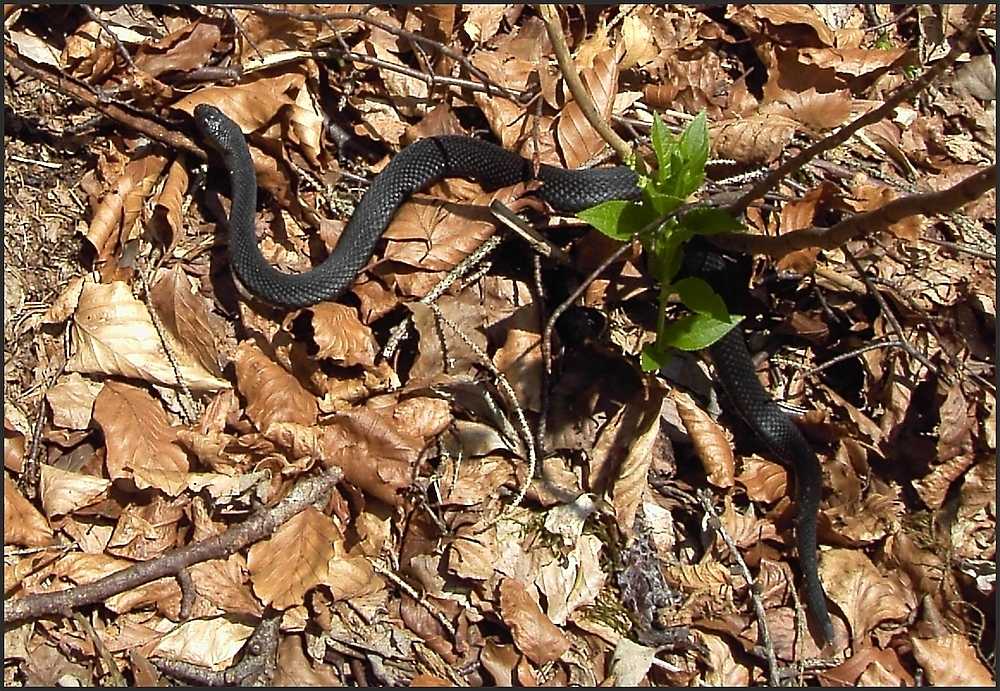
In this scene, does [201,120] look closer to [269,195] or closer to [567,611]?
[269,195]

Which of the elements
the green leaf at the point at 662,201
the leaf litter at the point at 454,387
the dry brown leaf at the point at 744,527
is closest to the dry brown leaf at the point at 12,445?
the leaf litter at the point at 454,387

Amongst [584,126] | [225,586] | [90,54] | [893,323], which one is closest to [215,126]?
[90,54]

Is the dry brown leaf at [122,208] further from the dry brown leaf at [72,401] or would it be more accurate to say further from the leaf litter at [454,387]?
the dry brown leaf at [72,401]

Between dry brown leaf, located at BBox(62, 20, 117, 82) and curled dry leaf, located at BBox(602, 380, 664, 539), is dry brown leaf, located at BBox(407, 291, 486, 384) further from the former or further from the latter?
dry brown leaf, located at BBox(62, 20, 117, 82)

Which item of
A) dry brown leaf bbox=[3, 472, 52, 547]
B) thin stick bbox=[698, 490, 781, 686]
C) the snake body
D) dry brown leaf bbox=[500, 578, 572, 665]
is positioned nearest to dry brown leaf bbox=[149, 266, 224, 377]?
the snake body

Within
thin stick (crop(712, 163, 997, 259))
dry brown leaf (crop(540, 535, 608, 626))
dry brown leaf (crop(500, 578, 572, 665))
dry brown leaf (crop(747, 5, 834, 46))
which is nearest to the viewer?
thin stick (crop(712, 163, 997, 259))

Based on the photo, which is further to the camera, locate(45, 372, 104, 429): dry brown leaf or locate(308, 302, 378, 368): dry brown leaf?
locate(308, 302, 378, 368): dry brown leaf
